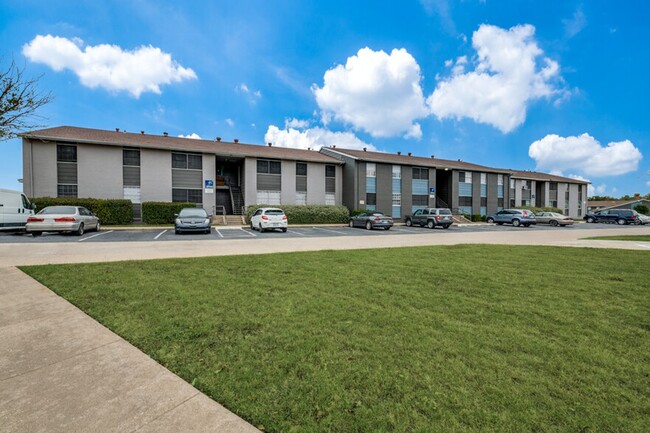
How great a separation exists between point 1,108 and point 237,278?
25.2 feet

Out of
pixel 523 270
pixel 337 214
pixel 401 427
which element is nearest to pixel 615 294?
pixel 523 270

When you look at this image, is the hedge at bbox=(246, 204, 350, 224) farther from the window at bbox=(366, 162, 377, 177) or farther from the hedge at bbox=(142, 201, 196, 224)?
the hedge at bbox=(142, 201, 196, 224)

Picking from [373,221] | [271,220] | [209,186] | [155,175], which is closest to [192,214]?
[271,220]

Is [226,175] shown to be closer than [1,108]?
No

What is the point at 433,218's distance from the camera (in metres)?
26.5

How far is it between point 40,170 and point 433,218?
30.9 meters

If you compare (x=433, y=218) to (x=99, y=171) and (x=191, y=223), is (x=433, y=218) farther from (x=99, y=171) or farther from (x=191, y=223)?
(x=99, y=171)

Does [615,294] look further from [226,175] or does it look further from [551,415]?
[226,175]

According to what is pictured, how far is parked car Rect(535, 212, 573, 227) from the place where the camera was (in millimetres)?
30969

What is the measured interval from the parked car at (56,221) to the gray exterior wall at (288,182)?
16.4 m

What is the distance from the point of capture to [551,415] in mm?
2002

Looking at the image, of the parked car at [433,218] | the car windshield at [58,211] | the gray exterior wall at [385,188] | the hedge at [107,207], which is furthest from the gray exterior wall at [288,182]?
the car windshield at [58,211]

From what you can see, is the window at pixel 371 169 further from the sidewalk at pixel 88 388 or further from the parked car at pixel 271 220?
the sidewalk at pixel 88 388

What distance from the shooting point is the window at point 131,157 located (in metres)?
24.2
